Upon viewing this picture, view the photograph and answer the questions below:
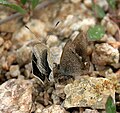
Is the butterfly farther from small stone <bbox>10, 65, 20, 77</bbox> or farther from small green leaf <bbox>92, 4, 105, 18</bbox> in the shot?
small green leaf <bbox>92, 4, 105, 18</bbox>

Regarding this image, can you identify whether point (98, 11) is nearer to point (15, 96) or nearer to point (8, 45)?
point (8, 45)

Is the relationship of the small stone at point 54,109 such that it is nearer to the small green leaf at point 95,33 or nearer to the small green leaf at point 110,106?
the small green leaf at point 110,106

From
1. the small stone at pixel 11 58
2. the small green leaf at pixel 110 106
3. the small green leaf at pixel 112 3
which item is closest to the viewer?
the small green leaf at pixel 110 106

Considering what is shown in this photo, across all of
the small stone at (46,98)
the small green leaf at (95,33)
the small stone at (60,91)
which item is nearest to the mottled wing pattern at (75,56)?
the small stone at (60,91)

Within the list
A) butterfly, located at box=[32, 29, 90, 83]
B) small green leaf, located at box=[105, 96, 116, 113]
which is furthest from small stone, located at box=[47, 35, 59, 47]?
small green leaf, located at box=[105, 96, 116, 113]

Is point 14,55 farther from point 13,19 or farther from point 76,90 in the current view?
point 76,90

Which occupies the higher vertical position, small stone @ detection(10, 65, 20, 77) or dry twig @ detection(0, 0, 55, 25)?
dry twig @ detection(0, 0, 55, 25)

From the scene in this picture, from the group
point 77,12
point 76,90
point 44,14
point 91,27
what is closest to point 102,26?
point 91,27
